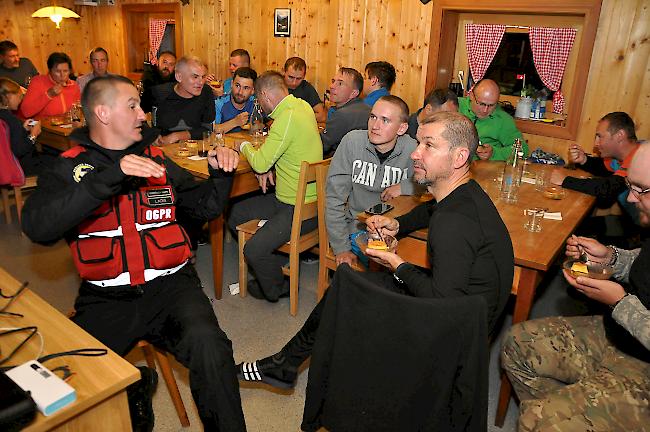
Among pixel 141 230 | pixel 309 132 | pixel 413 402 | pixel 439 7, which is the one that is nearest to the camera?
pixel 413 402

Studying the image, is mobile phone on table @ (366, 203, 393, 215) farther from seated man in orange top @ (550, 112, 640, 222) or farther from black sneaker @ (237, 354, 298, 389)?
seated man in orange top @ (550, 112, 640, 222)

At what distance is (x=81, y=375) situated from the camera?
1233mm

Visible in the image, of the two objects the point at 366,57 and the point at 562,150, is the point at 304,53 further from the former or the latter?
the point at 562,150

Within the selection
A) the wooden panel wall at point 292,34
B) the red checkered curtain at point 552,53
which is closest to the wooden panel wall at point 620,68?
the red checkered curtain at point 552,53

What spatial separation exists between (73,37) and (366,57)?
19.2 ft

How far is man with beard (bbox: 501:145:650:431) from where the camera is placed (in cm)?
163

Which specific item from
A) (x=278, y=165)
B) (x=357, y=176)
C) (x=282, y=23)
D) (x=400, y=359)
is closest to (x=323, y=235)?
(x=357, y=176)

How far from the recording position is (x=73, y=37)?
8.63 metres

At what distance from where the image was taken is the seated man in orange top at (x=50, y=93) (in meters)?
4.99

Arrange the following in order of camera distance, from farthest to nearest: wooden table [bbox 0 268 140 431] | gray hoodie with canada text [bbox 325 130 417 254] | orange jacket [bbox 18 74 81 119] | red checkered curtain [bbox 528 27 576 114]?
orange jacket [bbox 18 74 81 119], red checkered curtain [bbox 528 27 576 114], gray hoodie with canada text [bbox 325 130 417 254], wooden table [bbox 0 268 140 431]

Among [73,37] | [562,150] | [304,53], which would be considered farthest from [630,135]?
[73,37]

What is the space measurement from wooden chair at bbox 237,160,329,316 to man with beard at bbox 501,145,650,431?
134cm

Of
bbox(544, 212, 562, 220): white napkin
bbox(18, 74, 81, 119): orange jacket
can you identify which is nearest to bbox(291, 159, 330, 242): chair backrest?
bbox(544, 212, 562, 220): white napkin

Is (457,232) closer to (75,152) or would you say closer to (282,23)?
(75,152)
